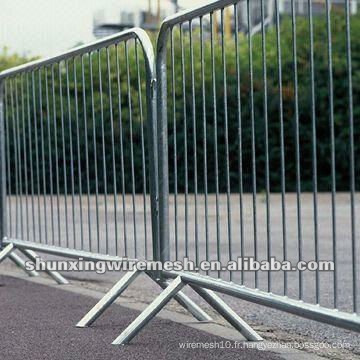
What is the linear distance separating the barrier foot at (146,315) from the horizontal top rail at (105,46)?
124 cm

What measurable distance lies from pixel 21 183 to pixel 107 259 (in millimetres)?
2145

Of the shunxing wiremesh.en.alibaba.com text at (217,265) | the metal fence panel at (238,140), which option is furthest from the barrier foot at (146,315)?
the metal fence panel at (238,140)

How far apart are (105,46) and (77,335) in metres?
2.04

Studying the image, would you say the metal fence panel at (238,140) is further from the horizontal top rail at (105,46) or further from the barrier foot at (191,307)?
the barrier foot at (191,307)

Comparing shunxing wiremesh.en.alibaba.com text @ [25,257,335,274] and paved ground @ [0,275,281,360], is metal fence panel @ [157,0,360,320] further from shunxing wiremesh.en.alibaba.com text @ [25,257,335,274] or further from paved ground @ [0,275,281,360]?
paved ground @ [0,275,281,360]

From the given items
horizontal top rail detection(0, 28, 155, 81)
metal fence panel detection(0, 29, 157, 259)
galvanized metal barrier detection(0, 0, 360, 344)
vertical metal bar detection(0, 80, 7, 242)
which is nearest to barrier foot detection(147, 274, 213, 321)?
galvanized metal barrier detection(0, 0, 360, 344)

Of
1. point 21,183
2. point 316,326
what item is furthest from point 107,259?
point 21,183

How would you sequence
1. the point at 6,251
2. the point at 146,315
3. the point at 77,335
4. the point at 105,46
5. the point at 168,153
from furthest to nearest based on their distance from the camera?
the point at 6,251, the point at 105,46, the point at 168,153, the point at 77,335, the point at 146,315

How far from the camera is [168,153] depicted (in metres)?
6.19

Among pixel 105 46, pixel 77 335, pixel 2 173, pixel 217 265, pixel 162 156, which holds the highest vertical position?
pixel 105 46

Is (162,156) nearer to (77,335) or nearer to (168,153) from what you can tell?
(168,153)

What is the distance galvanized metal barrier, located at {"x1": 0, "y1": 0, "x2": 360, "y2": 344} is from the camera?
4.91m

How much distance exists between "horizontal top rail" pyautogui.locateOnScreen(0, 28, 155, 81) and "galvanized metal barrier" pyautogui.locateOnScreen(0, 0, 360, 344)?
0.01 m

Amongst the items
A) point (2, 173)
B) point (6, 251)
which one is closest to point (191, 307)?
point (6, 251)
